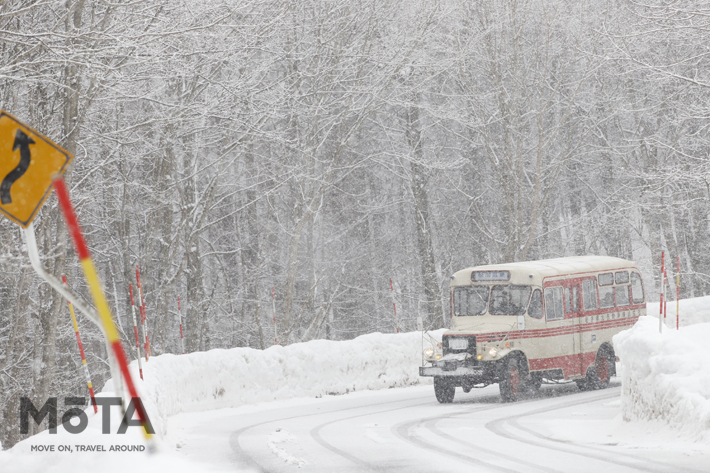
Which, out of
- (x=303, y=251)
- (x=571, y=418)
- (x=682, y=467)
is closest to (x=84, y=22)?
(x=571, y=418)

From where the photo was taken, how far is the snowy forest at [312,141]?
15.9 m

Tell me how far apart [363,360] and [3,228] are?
8769 millimetres

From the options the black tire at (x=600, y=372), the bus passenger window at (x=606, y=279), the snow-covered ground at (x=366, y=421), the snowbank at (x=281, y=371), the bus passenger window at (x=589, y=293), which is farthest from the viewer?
the bus passenger window at (x=606, y=279)

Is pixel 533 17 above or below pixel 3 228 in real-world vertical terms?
above

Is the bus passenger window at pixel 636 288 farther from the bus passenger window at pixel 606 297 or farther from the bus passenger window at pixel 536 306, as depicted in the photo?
the bus passenger window at pixel 536 306

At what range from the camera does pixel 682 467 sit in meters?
8.85

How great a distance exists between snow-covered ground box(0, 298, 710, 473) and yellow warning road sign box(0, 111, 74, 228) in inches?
76.2

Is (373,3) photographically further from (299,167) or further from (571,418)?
(571,418)

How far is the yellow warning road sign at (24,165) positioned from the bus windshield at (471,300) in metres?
13.9

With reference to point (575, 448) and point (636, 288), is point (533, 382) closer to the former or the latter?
point (636, 288)

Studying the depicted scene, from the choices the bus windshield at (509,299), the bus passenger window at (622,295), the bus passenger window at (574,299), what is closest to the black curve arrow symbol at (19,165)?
the bus windshield at (509,299)

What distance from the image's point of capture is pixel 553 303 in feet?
59.0

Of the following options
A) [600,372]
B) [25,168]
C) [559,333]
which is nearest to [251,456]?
[25,168]

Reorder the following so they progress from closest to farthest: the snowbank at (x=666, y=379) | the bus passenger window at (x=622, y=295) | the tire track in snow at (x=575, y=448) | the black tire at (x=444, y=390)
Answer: the tire track in snow at (x=575, y=448) < the snowbank at (x=666, y=379) < the black tire at (x=444, y=390) < the bus passenger window at (x=622, y=295)
